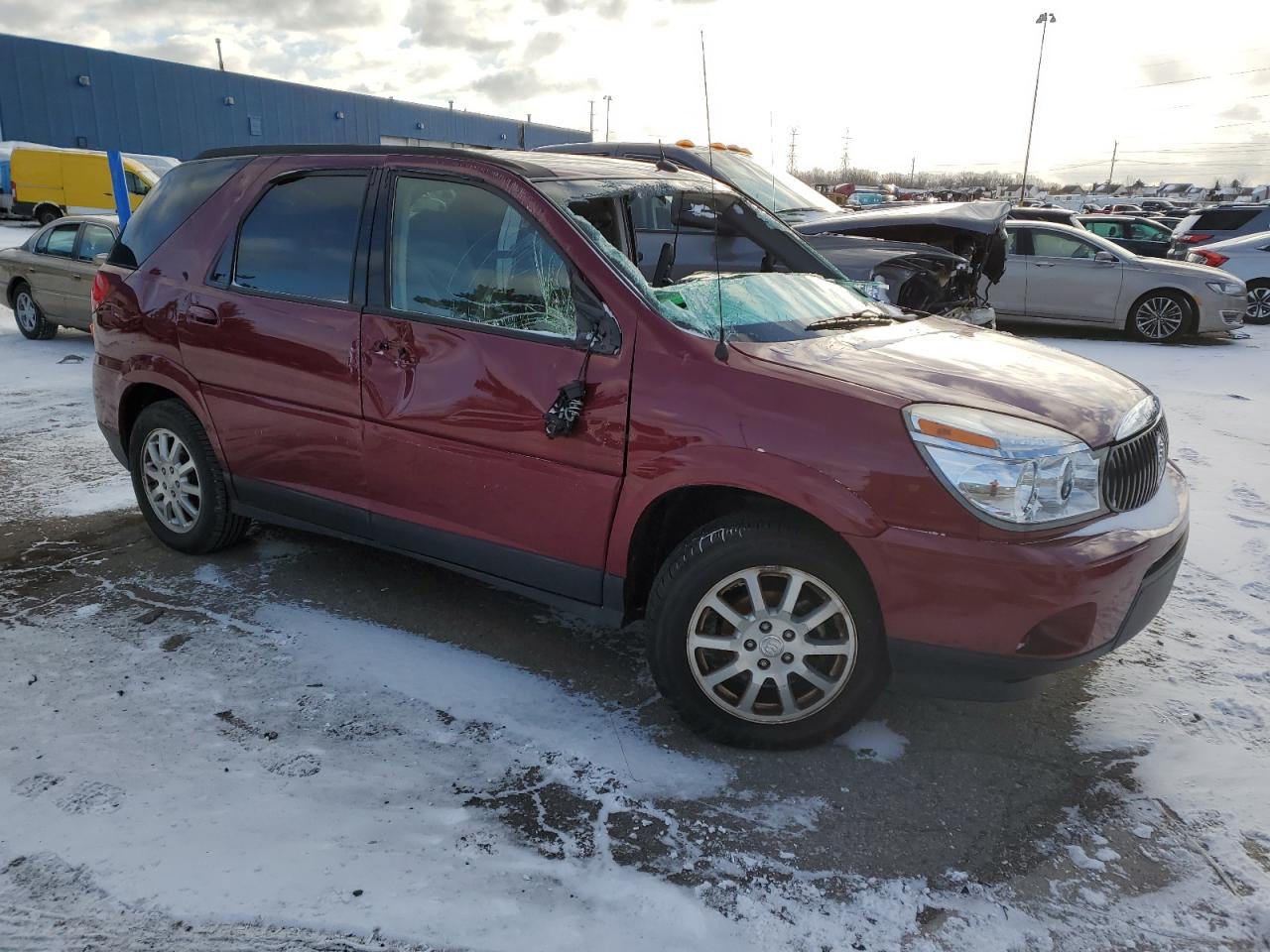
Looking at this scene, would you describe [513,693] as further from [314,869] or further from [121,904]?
[121,904]

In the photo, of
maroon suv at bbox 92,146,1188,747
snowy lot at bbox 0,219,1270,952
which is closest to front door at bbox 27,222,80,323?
maroon suv at bbox 92,146,1188,747

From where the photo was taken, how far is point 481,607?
3.92 metres

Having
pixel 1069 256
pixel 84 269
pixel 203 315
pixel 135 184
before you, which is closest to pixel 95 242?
pixel 84 269

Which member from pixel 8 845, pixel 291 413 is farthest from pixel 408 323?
pixel 8 845

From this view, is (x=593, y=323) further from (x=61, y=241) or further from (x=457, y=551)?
(x=61, y=241)

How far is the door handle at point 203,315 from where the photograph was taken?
153 inches

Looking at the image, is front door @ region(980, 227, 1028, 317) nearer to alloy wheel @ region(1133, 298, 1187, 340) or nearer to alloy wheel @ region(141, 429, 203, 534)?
alloy wheel @ region(1133, 298, 1187, 340)

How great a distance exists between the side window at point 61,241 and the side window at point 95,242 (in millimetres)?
198

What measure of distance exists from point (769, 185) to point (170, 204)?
5280 mm

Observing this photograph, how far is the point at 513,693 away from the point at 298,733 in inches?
27.8

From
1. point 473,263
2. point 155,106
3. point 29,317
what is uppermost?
point 155,106

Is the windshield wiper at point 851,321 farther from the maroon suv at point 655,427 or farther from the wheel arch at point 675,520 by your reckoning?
the wheel arch at point 675,520

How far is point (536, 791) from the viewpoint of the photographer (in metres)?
2.70

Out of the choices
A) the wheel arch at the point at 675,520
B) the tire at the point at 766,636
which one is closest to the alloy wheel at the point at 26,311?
the wheel arch at the point at 675,520
